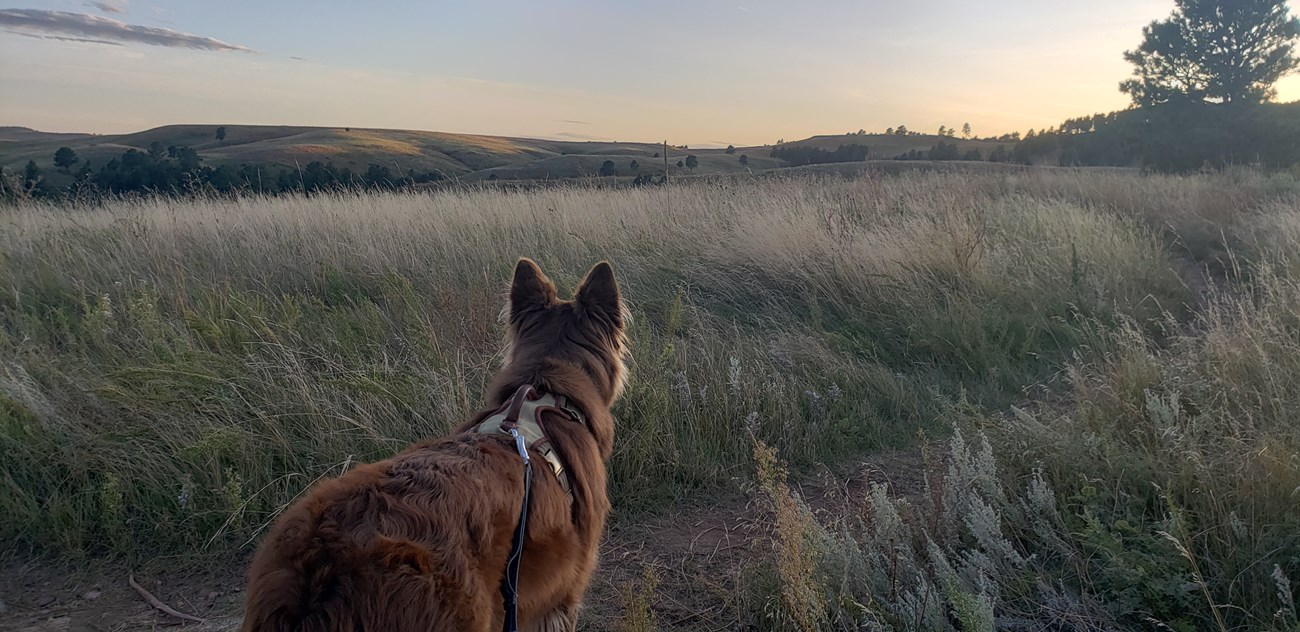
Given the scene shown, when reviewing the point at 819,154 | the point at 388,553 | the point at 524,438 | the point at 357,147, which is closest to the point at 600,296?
the point at 524,438

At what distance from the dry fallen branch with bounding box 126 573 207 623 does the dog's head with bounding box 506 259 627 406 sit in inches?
70.5

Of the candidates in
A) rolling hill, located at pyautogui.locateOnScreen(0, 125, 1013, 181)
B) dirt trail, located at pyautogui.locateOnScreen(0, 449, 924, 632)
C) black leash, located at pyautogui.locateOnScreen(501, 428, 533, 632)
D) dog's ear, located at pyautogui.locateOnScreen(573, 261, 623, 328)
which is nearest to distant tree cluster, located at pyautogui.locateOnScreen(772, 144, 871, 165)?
rolling hill, located at pyautogui.locateOnScreen(0, 125, 1013, 181)

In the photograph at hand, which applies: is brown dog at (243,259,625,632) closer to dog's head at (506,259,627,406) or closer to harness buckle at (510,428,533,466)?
harness buckle at (510,428,533,466)

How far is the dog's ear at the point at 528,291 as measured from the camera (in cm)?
335

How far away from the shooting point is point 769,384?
5051 mm

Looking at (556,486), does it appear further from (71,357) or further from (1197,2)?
(1197,2)

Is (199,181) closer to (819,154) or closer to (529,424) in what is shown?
(529,424)

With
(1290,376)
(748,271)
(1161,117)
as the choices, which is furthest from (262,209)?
(1161,117)

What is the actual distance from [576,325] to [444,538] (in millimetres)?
1554

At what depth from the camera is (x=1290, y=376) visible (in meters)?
3.81

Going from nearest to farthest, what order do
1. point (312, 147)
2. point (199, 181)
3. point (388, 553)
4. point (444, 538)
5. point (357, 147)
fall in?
1. point (388, 553)
2. point (444, 538)
3. point (199, 181)
4. point (312, 147)
5. point (357, 147)

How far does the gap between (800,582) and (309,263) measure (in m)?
6.38

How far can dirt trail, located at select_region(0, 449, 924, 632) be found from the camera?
312 cm

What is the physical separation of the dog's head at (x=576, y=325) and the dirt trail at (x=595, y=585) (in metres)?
0.93
